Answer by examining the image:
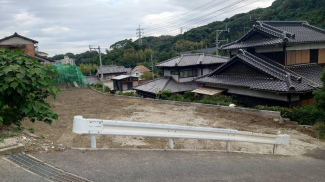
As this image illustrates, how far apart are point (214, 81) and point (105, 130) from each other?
14686 mm

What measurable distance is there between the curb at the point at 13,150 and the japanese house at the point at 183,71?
70.3ft

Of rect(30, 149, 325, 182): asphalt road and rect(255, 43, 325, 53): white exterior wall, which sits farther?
rect(255, 43, 325, 53): white exterior wall

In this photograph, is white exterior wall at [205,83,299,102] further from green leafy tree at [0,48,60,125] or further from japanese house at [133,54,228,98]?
green leafy tree at [0,48,60,125]

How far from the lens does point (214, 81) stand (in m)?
18.3

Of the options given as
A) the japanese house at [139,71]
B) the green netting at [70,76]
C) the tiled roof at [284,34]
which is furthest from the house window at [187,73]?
the japanese house at [139,71]

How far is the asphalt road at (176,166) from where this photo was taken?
12.9 feet

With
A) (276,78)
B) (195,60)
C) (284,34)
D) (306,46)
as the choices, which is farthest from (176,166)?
(195,60)

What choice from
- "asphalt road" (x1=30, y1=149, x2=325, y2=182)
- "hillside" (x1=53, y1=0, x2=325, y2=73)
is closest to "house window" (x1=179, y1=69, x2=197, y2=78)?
"hillside" (x1=53, y1=0, x2=325, y2=73)

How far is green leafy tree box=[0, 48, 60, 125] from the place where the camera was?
4.68 m

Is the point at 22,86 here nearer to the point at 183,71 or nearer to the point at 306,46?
the point at 306,46

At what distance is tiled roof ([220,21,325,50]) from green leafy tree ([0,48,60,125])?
46.3 feet

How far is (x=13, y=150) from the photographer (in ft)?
14.1

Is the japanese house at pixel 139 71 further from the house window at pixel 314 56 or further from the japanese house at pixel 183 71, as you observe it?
the house window at pixel 314 56

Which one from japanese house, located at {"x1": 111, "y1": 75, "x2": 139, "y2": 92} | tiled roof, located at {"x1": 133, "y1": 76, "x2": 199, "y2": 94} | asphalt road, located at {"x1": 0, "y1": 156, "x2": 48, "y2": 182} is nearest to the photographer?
asphalt road, located at {"x1": 0, "y1": 156, "x2": 48, "y2": 182}
